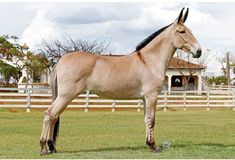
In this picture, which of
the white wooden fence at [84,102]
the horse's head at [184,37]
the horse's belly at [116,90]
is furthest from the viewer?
the white wooden fence at [84,102]

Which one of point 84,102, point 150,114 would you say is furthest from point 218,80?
point 150,114

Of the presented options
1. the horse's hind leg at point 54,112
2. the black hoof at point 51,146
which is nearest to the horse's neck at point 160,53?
the horse's hind leg at point 54,112

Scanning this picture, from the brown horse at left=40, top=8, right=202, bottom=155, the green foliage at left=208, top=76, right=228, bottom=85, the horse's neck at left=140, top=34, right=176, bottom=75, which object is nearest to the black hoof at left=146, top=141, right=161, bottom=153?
the brown horse at left=40, top=8, right=202, bottom=155

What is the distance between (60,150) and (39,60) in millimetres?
40187

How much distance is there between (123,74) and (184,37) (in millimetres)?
1568

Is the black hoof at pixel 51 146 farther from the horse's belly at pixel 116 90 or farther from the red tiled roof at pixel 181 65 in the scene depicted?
the red tiled roof at pixel 181 65

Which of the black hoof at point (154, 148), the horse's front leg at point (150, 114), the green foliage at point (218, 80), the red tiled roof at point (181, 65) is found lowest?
the black hoof at point (154, 148)

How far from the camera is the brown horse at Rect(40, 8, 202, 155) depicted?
28.0ft

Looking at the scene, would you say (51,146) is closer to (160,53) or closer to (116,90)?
(116,90)

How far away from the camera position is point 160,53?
947cm

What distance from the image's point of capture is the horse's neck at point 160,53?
368 inches

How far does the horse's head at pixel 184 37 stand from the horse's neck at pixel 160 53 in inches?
9.1

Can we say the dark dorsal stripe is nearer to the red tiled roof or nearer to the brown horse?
the brown horse

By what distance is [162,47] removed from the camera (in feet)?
31.2
